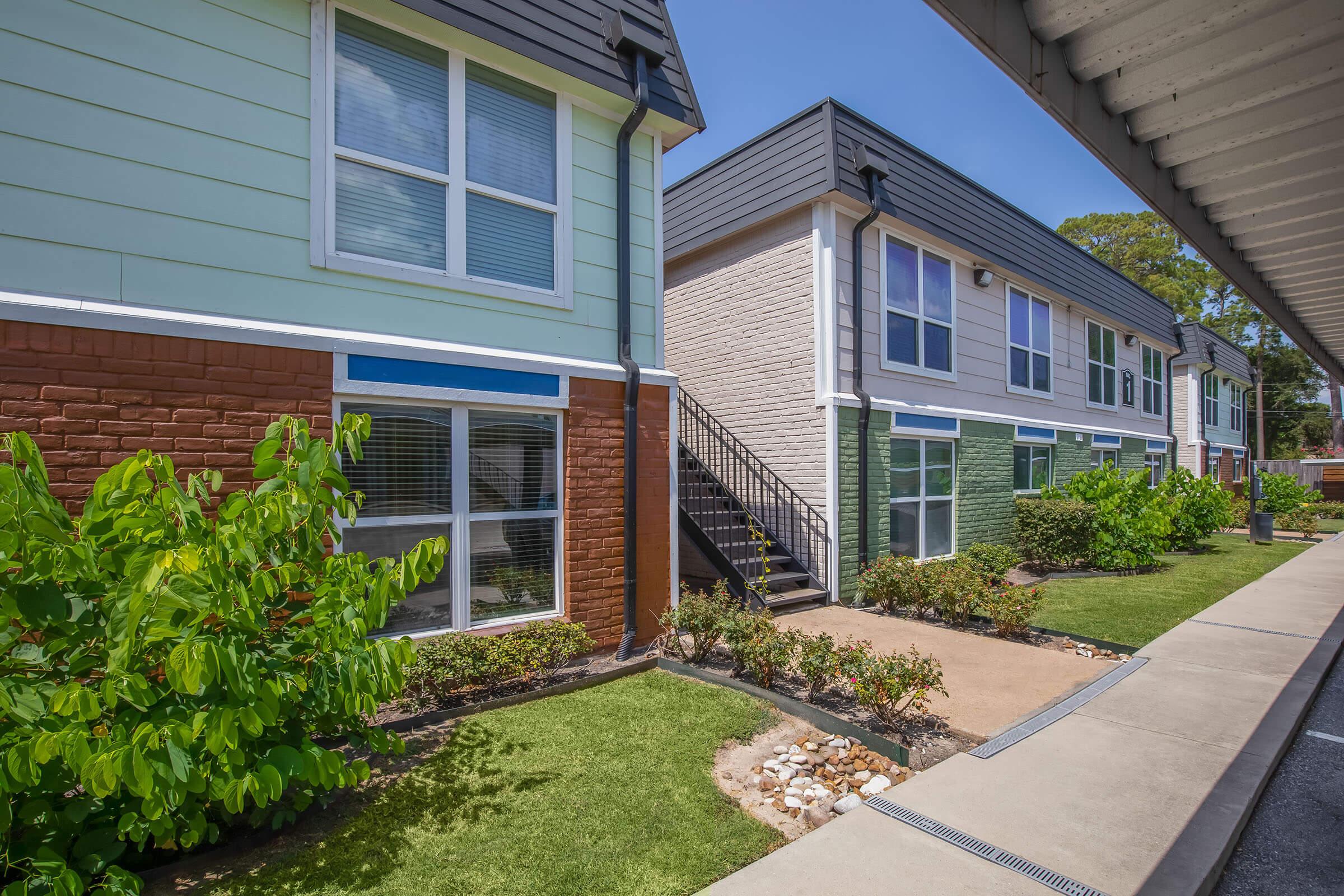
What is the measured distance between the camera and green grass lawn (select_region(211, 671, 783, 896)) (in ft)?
9.00

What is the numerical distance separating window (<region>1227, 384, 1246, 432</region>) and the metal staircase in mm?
24724

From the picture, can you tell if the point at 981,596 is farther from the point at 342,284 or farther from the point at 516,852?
the point at 342,284

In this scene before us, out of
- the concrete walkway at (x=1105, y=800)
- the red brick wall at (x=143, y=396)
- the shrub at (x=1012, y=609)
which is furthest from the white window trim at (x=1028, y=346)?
the red brick wall at (x=143, y=396)

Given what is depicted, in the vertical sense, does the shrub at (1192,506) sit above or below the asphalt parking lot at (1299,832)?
above

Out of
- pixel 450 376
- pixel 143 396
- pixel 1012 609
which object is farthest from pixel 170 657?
pixel 1012 609

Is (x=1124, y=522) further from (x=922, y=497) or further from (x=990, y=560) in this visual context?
(x=990, y=560)

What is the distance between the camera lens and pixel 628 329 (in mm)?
6016

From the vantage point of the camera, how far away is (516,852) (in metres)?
2.94

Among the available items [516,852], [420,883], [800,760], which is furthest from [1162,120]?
[420,883]

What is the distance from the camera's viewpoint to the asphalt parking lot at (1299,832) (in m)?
2.87

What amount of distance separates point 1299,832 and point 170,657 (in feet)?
16.8

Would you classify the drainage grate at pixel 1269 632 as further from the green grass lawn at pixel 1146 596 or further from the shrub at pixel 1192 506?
the shrub at pixel 1192 506

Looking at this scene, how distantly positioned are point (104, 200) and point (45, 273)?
54 centimetres

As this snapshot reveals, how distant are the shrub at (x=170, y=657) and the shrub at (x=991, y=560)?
6992 millimetres
